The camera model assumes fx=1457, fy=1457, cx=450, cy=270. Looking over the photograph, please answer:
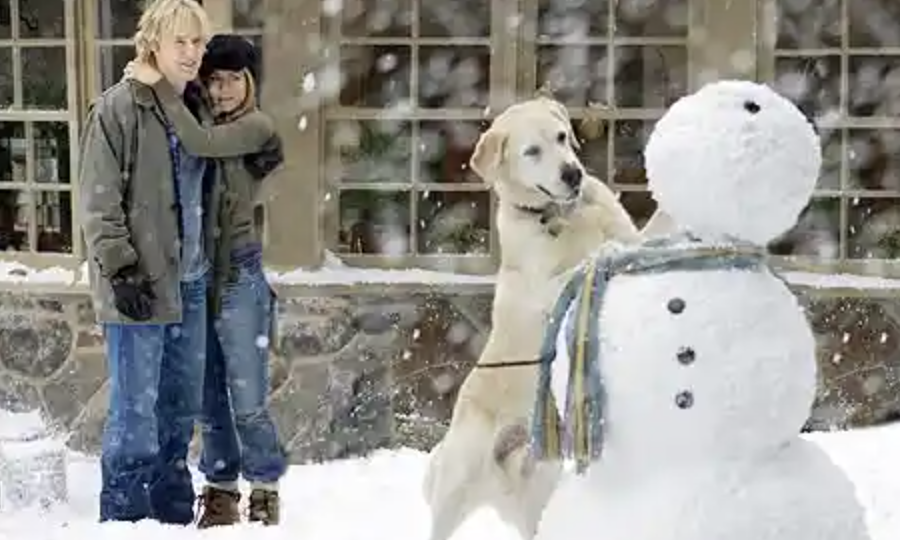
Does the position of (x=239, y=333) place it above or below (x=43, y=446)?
above

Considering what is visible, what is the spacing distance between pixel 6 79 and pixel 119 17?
620 mm

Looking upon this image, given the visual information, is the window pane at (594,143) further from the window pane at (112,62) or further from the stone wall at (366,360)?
the window pane at (112,62)

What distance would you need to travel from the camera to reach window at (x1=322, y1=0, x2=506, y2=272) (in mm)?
6184

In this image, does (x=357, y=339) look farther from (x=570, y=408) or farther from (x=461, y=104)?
(x=570, y=408)

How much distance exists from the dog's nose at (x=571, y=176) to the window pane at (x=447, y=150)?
2.71 metres

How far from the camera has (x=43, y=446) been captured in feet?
16.9

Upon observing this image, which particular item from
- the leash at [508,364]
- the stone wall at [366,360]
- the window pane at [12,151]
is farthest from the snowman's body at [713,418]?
the window pane at [12,151]

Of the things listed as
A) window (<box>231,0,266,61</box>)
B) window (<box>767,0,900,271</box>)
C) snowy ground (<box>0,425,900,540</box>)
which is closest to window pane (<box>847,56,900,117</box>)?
window (<box>767,0,900,271</box>)

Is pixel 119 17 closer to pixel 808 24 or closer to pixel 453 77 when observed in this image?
pixel 453 77

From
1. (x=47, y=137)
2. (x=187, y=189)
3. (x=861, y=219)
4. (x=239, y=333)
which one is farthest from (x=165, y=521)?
(x=861, y=219)

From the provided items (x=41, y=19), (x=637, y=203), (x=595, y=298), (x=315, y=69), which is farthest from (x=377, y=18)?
(x=595, y=298)

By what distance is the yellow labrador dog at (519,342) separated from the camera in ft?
11.5

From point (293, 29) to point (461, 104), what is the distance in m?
0.78

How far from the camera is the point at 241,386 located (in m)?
4.33
